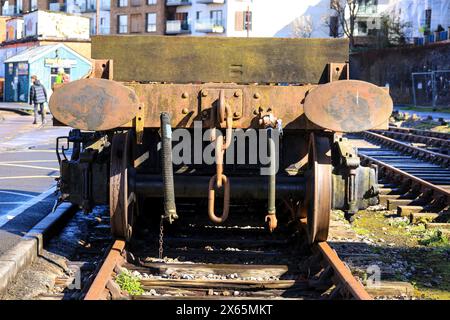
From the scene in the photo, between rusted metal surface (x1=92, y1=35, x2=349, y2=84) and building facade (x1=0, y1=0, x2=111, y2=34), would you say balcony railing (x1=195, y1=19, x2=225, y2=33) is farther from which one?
rusted metal surface (x1=92, y1=35, x2=349, y2=84)

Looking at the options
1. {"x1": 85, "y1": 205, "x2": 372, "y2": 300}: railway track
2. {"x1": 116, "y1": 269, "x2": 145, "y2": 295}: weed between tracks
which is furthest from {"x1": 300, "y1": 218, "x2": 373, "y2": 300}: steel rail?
{"x1": 116, "y1": 269, "x2": 145, "y2": 295}: weed between tracks

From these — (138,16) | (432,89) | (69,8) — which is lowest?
(432,89)

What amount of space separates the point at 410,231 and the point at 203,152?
A: 3.09m

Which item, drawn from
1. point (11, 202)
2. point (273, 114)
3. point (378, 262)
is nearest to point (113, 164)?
point (273, 114)

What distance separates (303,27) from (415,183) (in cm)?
6436

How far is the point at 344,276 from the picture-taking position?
552 cm

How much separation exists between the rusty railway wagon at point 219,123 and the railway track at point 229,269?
0.36 m

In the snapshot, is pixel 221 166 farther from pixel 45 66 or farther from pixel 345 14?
pixel 345 14

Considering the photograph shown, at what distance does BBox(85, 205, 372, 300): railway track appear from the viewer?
5.61m

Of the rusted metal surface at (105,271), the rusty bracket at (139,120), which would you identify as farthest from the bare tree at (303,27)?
the rusted metal surface at (105,271)

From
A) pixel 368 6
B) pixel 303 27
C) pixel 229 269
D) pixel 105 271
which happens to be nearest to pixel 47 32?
pixel 303 27

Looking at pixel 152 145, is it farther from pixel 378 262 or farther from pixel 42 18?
pixel 42 18

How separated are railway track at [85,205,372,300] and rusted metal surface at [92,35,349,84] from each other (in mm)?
1601

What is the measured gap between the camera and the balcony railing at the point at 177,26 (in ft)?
263
